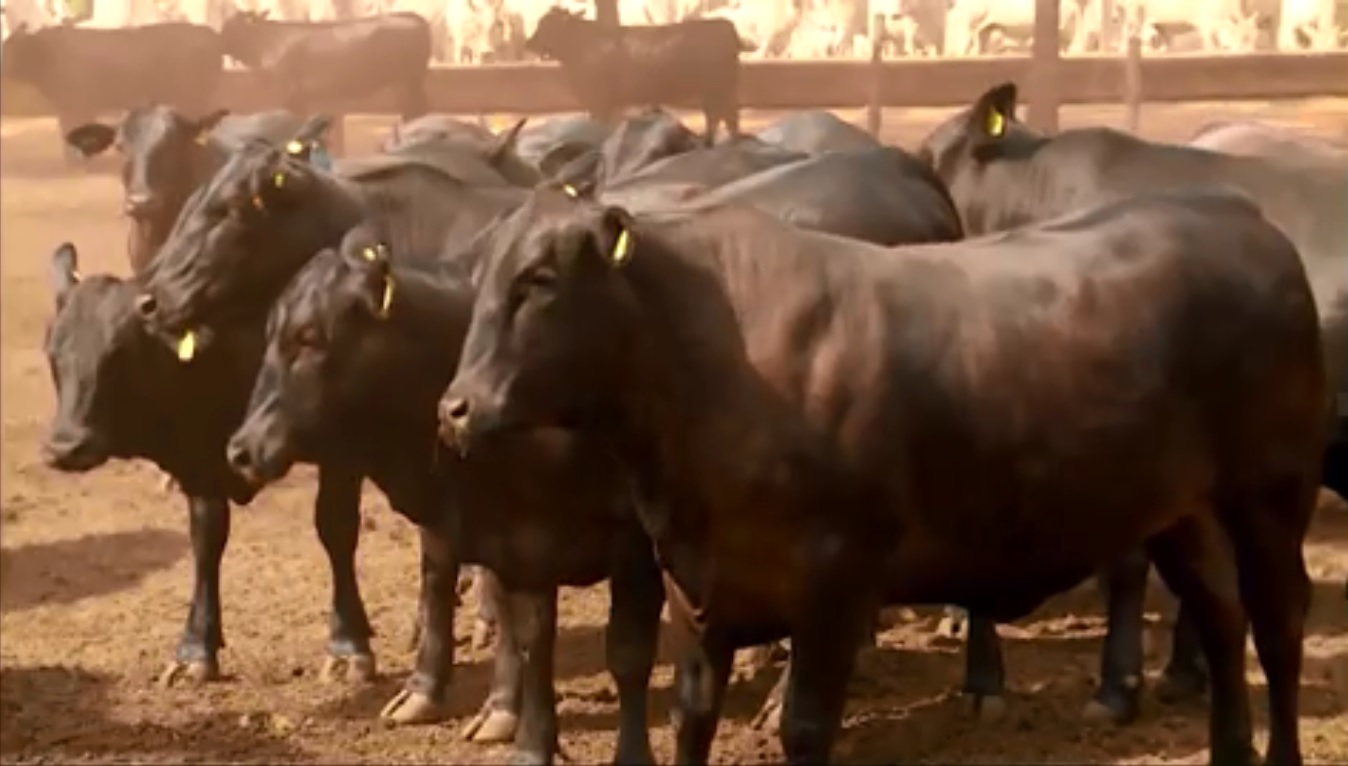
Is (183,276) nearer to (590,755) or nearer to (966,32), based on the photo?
(590,755)

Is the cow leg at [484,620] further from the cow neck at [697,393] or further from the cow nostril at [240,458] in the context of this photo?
the cow neck at [697,393]

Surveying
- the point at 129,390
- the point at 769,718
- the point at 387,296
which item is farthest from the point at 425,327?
the point at 769,718

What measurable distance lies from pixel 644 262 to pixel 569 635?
211 centimetres

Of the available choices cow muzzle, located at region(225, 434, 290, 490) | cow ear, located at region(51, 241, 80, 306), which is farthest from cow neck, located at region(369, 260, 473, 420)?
cow ear, located at region(51, 241, 80, 306)

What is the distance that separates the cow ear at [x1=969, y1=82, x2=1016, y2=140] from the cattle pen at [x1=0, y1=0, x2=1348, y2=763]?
10 centimetres

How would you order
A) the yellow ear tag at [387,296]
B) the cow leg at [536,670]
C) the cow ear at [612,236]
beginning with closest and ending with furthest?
1. the cow ear at [612,236]
2. the yellow ear tag at [387,296]
3. the cow leg at [536,670]

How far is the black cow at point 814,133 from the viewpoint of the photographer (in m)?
5.69

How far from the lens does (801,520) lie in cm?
322

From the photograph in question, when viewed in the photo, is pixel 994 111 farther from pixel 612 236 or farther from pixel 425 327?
pixel 612 236

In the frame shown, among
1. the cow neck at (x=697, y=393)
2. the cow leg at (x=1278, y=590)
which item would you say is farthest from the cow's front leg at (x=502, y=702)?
the cow leg at (x=1278, y=590)

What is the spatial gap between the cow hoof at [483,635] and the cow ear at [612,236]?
7.01ft

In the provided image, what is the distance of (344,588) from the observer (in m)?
4.96

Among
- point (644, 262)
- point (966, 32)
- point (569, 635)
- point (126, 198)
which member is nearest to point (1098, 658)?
point (569, 635)

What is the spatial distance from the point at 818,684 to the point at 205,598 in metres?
2.12
